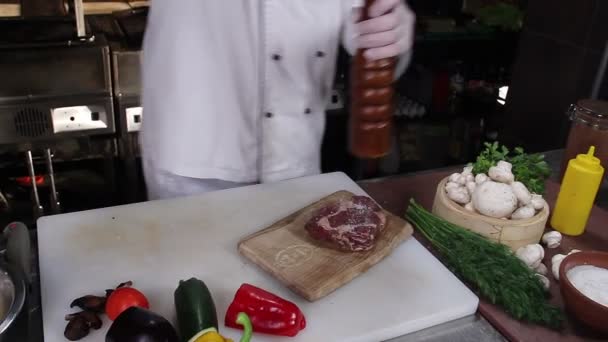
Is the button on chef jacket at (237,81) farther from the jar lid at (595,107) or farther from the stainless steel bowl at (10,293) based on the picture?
the stainless steel bowl at (10,293)

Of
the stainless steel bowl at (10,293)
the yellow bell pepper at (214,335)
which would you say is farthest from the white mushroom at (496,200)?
the stainless steel bowl at (10,293)

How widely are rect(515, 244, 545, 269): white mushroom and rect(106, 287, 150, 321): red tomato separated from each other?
30.6 inches

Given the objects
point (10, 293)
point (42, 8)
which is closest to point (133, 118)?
point (42, 8)

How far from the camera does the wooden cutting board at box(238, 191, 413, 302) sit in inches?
46.0

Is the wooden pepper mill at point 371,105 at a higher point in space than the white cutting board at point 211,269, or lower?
higher

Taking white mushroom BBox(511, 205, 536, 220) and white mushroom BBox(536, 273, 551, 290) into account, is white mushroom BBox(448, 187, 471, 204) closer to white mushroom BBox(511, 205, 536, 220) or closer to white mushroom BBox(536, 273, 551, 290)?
white mushroom BBox(511, 205, 536, 220)

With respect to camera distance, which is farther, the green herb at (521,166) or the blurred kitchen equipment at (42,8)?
the blurred kitchen equipment at (42,8)

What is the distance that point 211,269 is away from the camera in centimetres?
124

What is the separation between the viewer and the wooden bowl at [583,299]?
41.7 inches

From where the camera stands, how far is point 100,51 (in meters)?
2.19

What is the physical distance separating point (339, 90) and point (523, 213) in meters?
1.57

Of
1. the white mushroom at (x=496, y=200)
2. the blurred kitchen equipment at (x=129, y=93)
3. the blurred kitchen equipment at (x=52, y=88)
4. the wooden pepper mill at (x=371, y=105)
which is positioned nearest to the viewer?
the wooden pepper mill at (x=371, y=105)

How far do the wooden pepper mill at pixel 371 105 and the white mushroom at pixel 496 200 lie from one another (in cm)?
38

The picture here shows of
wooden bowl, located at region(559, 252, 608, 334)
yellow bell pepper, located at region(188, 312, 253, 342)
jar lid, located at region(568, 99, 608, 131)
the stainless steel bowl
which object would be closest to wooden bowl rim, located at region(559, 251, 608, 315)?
wooden bowl, located at region(559, 252, 608, 334)
